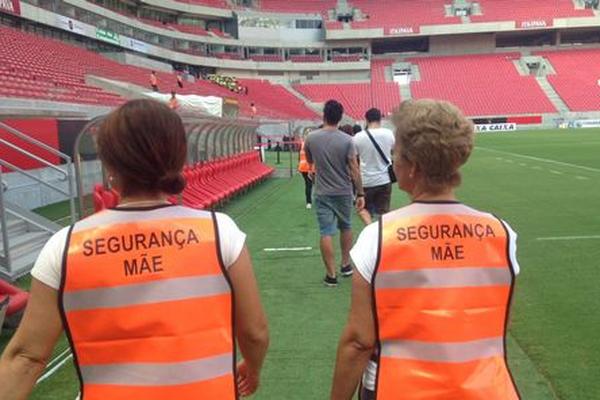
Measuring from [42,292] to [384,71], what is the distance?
67.8m

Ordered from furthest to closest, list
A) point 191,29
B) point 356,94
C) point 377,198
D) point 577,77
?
point 356,94
point 191,29
point 577,77
point 377,198

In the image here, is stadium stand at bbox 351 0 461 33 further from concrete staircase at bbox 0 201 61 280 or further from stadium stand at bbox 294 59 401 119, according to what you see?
concrete staircase at bbox 0 201 61 280

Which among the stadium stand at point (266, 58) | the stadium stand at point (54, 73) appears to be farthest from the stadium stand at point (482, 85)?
the stadium stand at point (54, 73)

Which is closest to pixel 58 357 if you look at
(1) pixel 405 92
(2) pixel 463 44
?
(1) pixel 405 92

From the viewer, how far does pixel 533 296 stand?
608 centimetres

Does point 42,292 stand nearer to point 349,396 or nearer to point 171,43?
point 349,396

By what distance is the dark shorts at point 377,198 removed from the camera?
7479mm

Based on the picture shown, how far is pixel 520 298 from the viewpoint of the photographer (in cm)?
604

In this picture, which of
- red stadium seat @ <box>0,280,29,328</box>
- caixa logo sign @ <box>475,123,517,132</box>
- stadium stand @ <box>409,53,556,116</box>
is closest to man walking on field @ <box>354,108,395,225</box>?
red stadium seat @ <box>0,280,29,328</box>

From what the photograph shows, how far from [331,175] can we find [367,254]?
4.75 metres

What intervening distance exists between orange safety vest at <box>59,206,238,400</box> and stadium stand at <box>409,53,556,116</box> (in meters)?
55.9

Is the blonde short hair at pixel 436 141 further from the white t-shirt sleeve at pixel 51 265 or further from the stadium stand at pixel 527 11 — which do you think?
the stadium stand at pixel 527 11

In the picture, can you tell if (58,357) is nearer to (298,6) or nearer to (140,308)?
(140,308)

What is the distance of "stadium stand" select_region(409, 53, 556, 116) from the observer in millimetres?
58281
